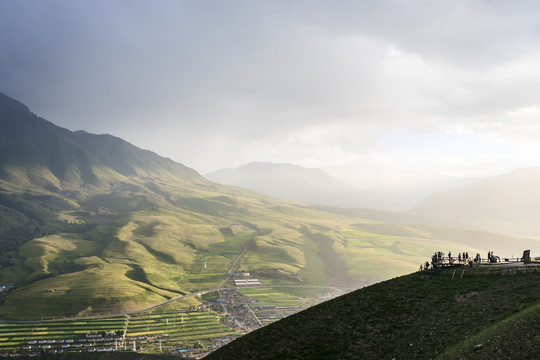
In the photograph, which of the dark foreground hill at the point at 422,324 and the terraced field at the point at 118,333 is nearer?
the dark foreground hill at the point at 422,324

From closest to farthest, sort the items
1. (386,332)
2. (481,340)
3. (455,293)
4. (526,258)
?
1. (481,340)
2. (386,332)
3. (455,293)
4. (526,258)

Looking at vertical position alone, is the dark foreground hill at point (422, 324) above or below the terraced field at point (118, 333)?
above

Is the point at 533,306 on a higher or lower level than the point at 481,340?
higher

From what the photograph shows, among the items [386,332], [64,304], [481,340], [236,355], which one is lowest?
[64,304]

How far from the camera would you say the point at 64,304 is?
191750mm

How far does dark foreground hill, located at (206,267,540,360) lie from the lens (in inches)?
1172

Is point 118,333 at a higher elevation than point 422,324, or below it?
below

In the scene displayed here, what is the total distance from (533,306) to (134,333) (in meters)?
178

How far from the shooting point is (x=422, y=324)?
39594 mm

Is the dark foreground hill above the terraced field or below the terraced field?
above

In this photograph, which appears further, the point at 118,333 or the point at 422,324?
the point at 118,333

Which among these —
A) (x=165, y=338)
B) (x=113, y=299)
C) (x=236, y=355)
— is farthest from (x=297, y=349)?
(x=113, y=299)

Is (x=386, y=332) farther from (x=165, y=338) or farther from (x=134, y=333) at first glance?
(x=134, y=333)

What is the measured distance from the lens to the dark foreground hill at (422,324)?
2978 centimetres
